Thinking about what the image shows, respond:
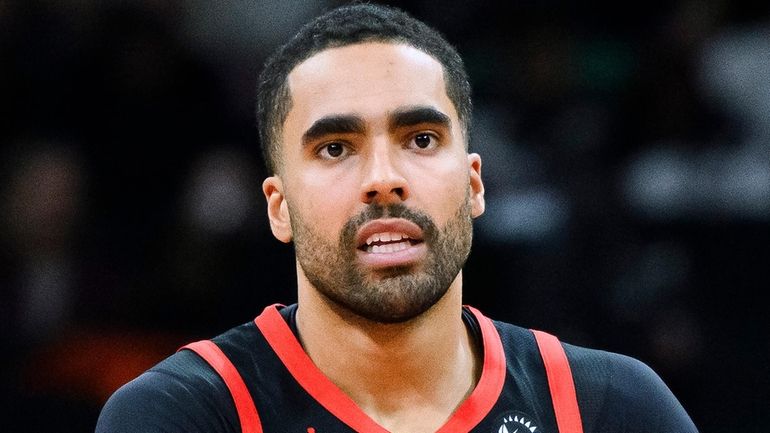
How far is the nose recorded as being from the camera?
260 centimetres

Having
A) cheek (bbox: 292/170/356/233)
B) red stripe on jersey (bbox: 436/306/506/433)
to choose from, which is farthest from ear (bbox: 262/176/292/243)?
red stripe on jersey (bbox: 436/306/506/433)

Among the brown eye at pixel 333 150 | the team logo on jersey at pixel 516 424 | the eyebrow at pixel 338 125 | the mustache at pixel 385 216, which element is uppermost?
the eyebrow at pixel 338 125

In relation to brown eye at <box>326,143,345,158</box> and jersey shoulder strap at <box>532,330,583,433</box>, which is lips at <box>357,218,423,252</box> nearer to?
brown eye at <box>326,143,345,158</box>

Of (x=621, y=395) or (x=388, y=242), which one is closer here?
(x=388, y=242)

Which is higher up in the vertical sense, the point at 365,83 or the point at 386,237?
the point at 365,83

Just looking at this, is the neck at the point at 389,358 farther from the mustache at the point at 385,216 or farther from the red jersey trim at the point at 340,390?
the mustache at the point at 385,216

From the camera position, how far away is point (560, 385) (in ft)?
9.39

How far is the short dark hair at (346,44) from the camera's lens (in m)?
2.82

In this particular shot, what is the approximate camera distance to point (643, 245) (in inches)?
201

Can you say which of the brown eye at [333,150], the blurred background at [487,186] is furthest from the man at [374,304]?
the blurred background at [487,186]

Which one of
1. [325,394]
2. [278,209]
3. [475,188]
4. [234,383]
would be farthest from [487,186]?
[234,383]

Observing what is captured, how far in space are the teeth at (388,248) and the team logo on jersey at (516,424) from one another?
51cm

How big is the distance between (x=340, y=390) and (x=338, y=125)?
65 cm

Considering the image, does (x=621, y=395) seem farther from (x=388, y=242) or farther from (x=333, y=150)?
(x=333, y=150)
